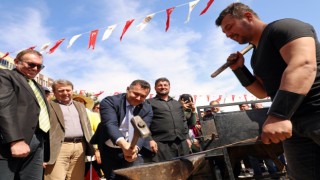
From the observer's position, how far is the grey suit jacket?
Result: 11.5 ft

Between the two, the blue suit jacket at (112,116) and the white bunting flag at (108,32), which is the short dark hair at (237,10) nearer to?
the blue suit jacket at (112,116)

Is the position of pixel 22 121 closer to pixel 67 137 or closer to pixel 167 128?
pixel 67 137

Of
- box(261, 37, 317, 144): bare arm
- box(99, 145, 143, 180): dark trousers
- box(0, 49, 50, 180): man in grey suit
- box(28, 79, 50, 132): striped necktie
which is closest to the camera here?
box(261, 37, 317, 144): bare arm

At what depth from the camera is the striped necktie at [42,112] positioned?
290 cm

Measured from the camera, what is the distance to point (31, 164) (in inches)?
106

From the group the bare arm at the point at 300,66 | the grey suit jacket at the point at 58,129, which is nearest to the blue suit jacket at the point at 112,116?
the grey suit jacket at the point at 58,129

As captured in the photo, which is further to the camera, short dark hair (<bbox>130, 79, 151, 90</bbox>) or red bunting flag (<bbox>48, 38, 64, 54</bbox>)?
red bunting flag (<bbox>48, 38, 64, 54</bbox>)

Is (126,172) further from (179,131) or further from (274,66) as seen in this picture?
(179,131)

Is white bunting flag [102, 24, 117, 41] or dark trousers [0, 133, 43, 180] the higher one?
white bunting flag [102, 24, 117, 41]

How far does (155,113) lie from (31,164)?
2.20m

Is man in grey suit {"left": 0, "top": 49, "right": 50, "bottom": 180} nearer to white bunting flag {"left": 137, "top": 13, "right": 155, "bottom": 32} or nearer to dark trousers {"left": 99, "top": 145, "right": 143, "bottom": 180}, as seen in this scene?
dark trousers {"left": 99, "top": 145, "right": 143, "bottom": 180}

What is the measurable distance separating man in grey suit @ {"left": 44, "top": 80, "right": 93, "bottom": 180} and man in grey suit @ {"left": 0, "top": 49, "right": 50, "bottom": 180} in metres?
0.58

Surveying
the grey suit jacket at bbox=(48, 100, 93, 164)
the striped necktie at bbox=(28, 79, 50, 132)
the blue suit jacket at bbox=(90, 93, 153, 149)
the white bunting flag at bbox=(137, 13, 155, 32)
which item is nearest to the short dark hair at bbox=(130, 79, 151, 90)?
the blue suit jacket at bbox=(90, 93, 153, 149)

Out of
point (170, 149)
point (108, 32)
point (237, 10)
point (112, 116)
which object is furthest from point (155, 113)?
point (108, 32)
